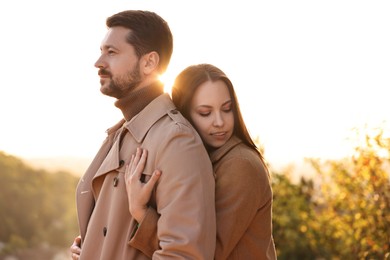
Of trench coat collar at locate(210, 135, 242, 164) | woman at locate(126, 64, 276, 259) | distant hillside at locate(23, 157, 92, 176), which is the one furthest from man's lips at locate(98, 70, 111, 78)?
distant hillside at locate(23, 157, 92, 176)

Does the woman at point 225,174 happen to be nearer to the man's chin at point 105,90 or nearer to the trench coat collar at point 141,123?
the trench coat collar at point 141,123

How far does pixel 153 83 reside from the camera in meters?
3.18

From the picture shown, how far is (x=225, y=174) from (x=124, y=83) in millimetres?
608

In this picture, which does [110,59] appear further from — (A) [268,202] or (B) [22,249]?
(B) [22,249]

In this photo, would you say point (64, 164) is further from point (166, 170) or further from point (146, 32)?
point (166, 170)

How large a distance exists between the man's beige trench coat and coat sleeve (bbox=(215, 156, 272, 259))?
0.10 m

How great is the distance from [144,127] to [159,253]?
585 mm

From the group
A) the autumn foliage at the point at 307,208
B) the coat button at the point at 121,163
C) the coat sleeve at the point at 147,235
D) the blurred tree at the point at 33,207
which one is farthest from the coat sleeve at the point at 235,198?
the blurred tree at the point at 33,207

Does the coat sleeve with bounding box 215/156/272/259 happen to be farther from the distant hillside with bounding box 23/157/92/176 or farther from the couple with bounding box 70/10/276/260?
the distant hillside with bounding box 23/157/92/176

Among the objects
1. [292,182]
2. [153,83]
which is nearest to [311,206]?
[292,182]

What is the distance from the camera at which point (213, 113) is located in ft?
10.2

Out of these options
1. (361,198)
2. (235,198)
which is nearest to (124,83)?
(235,198)

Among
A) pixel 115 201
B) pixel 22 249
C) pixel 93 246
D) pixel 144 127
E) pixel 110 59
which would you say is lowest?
pixel 22 249

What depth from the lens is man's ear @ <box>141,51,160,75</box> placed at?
3137 mm
